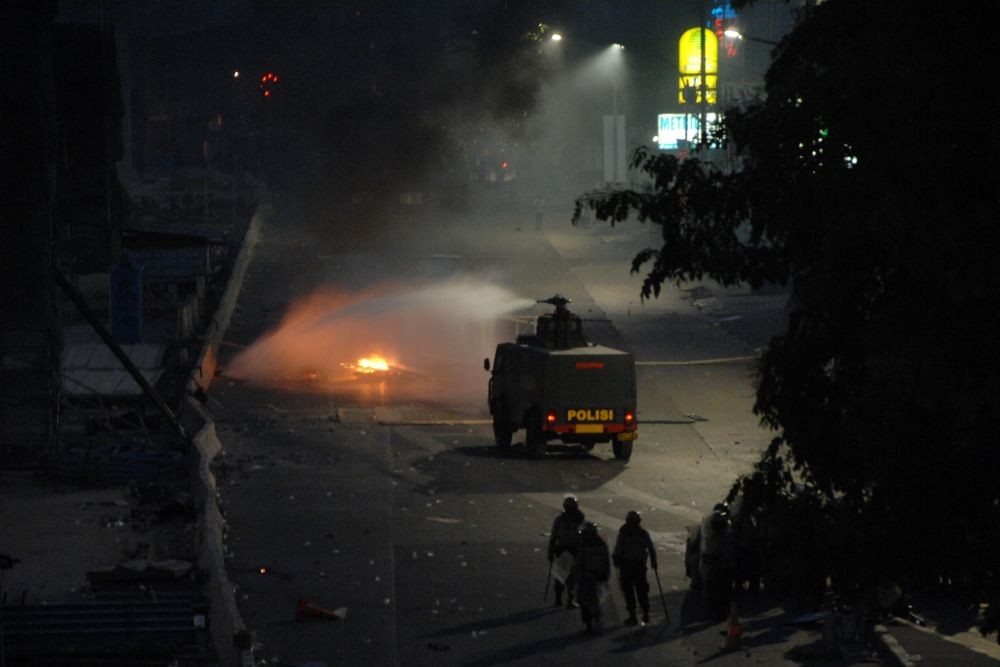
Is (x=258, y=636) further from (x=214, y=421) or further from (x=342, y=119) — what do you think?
(x=342, y=119)

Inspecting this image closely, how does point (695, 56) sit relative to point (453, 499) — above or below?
above

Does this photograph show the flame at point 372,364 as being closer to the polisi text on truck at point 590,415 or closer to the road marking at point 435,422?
the road marking at point 435,422

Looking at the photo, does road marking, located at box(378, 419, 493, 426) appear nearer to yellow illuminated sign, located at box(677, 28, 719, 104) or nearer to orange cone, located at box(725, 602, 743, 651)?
orange cone, located at box(725, 602, 743, 651)

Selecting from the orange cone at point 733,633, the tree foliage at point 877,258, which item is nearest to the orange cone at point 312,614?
the orange cone at point 733,633

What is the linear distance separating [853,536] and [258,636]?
9.20 m

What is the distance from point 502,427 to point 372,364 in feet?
37.2

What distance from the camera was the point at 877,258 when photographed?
386 inches

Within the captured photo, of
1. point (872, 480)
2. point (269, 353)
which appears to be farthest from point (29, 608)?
point (269, 353)

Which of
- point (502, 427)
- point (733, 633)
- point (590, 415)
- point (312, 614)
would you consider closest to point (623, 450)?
point (590, 415)

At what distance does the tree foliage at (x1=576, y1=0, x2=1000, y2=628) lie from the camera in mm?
8742

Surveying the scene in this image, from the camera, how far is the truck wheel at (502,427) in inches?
1196

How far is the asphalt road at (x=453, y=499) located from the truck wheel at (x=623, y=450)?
19 cm

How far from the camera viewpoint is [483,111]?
247 feet

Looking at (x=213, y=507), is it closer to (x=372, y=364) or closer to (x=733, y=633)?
(x=733, y=633)
